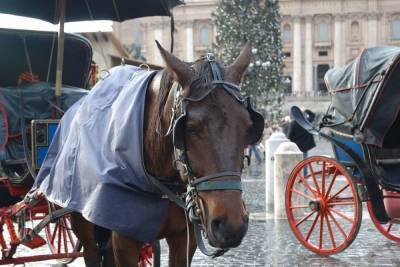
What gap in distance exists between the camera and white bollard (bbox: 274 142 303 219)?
8727mm

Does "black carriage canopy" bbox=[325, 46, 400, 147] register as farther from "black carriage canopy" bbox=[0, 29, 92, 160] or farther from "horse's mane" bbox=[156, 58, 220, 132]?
"horse's mane" bbox=[156, 58, 220, 132]

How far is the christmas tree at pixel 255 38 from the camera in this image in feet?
111

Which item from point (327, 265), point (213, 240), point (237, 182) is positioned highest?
point (237, 182)

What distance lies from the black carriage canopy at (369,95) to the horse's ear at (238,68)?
3.14 m

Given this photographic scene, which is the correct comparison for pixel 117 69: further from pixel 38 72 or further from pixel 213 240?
pixel 38 72

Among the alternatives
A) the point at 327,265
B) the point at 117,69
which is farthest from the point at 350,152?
the point at 117,69

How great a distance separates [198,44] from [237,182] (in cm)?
7170

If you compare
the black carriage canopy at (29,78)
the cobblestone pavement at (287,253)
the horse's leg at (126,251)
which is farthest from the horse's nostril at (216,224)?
the cobblestone pavement at (287,253)

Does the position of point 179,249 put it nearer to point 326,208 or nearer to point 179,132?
point 179,132

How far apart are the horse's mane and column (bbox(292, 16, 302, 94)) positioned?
68.4m

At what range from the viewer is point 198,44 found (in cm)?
7350

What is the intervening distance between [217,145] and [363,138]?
12.0ft

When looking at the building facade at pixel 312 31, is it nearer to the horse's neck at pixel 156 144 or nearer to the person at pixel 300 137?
the person at pixel 300 137

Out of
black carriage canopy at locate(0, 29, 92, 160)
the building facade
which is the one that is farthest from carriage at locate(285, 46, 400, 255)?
the building facade
